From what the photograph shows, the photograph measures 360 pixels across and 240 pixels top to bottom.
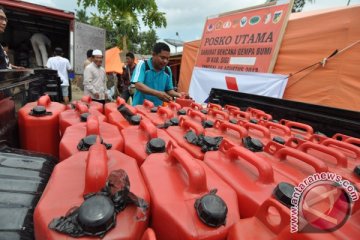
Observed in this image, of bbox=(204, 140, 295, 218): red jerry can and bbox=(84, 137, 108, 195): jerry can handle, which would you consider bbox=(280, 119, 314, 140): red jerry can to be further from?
bbox=(84, 137, 108, 195): jerry can handle

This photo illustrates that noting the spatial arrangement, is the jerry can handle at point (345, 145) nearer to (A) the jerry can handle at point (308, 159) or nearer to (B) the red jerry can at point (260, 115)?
(A) the jerry can handle at point (308, 159)

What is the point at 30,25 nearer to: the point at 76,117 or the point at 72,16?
the point at 72,16

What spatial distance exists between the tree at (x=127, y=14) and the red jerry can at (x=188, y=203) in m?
9.42

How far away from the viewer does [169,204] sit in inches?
21.7

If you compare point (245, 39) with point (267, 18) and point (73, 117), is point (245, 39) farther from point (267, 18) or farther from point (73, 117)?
point (73, 117)

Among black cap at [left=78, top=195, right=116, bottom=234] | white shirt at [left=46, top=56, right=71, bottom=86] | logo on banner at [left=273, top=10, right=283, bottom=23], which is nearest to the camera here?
black cap at [left=78, top=195, right=116, bottom=234]

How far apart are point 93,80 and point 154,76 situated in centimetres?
157

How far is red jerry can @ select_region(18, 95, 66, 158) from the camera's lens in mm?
1092

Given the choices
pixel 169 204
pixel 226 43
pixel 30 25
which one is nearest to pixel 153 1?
pixel 30 25

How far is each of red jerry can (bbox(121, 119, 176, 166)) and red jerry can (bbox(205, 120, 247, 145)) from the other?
27 cm

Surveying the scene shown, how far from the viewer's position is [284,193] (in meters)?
0.58

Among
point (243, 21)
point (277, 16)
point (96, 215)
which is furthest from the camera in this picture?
point (243, 21)

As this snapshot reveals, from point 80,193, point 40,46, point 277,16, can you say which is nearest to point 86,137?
point 80,193

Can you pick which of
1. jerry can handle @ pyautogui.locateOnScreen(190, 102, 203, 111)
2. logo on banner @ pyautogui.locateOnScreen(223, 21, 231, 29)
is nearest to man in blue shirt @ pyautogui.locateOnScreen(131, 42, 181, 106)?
jerry can handle @ pyautogui.locateOnScreen(190, 102, 203, 111)
